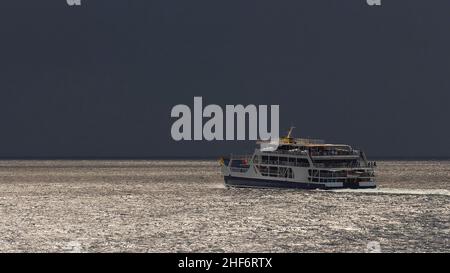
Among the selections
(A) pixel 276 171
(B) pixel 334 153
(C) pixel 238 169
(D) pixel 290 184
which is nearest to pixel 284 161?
(A) pixel 276 171

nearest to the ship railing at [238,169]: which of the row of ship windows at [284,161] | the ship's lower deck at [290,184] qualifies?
the ship's lower deck at [290,184]

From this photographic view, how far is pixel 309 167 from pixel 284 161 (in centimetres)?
519

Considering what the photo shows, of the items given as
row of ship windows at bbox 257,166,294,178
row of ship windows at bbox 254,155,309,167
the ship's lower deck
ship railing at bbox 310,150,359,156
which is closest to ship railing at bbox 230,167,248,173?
the ship's lower deck

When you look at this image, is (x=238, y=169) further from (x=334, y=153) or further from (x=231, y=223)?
(x=231, y=223)

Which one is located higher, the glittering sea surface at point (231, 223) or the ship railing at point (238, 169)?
the ship railing at point (238, 169)

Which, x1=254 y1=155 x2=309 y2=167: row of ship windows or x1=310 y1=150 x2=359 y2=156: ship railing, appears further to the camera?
x1=254 y1=155 x2=309 y2=167: row of ship windows

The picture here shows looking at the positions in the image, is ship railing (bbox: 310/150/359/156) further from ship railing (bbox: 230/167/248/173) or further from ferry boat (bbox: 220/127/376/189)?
ship railing (bbox: 230/167/248/173)

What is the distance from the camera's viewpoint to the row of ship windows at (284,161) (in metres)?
117

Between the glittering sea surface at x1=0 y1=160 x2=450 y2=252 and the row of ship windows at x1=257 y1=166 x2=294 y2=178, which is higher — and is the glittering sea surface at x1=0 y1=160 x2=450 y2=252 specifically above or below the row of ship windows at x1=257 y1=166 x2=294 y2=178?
below

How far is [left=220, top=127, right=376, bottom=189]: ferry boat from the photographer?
377ft

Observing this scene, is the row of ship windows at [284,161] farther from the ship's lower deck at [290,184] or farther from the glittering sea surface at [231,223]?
the glittering sea surface at [231,223]
